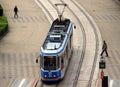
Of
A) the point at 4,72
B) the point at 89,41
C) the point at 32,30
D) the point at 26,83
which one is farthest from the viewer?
the point at 32,30

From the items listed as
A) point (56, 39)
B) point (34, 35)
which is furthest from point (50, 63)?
point (34, 35)

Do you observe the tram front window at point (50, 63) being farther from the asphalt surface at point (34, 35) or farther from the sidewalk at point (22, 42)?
the asphalt surface at point (34, 35)

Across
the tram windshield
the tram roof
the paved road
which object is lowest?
the paved road

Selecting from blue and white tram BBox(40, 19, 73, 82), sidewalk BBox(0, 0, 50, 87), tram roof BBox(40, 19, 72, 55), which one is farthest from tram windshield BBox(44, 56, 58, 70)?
sidewalk BBox(0, 0, 50, 87)

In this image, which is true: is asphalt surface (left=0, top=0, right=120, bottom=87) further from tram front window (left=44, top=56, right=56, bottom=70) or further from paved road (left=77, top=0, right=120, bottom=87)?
tram front window (left=44, top=56, right=56, bottom=70)

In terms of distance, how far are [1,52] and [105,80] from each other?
1380 cm

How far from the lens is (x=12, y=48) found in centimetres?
4744

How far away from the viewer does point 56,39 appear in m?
39.6

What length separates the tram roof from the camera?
3775cm

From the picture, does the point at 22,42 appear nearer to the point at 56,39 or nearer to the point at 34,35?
the point at 34,35

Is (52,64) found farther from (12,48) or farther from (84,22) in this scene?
(84,22)

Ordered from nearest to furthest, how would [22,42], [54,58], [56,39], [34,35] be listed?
[54,58] < [56,39] < [22,42] < [34,35]

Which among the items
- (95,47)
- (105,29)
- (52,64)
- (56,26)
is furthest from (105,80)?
(105,29)

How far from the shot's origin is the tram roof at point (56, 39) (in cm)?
3775
